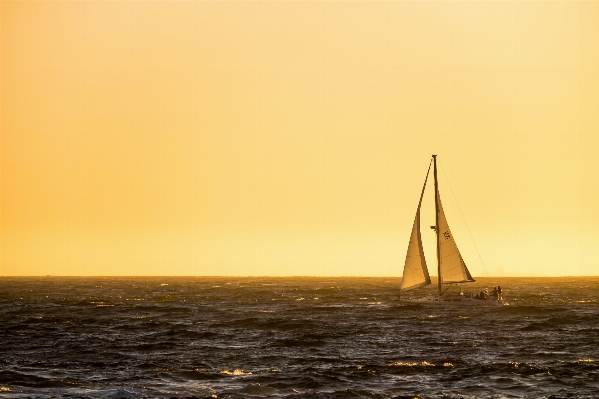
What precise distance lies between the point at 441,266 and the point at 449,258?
1475 mm

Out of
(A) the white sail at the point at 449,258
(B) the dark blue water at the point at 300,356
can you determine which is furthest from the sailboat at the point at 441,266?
(B) the dark blue water at the point at 300,356

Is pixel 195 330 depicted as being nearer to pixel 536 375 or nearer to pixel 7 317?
pixel 7 317

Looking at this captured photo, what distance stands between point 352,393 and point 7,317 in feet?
169

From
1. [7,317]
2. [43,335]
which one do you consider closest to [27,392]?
[43,335]

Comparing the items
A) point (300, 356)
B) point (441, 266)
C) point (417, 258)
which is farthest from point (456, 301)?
point (300, 356)

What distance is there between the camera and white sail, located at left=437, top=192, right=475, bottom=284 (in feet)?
279

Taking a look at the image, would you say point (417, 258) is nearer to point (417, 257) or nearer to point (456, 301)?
point (417, 257)

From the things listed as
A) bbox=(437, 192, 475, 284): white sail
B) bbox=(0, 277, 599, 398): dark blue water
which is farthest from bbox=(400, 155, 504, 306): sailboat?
bbox=(0, 277, 599, 398): dark blue water

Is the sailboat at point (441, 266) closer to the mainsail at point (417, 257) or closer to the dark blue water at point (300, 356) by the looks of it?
the mainsail at point (417, 257)

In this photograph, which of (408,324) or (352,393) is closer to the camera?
(352,393)

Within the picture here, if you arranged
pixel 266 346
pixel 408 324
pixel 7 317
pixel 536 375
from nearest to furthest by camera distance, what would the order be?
pixel 536 375, pixel 266 346, pixel 408 324, pixel 7 317

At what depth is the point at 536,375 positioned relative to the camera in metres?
36.5

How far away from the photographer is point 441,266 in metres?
86.3

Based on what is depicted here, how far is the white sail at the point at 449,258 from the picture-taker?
85000 millimetres
